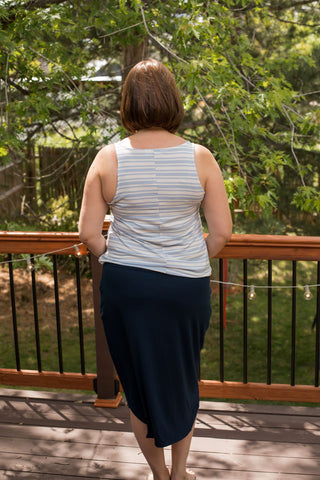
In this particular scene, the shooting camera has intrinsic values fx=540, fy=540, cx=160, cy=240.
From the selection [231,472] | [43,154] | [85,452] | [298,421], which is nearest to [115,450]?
[85,452]

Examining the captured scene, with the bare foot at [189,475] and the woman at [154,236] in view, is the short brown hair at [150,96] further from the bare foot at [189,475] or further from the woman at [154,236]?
the bare foot at [189,475]

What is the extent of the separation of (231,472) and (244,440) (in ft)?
0.87

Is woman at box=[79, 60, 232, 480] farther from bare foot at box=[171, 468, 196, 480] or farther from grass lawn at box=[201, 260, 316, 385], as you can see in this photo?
grass lawn at box=[201, 260, 316, 385]

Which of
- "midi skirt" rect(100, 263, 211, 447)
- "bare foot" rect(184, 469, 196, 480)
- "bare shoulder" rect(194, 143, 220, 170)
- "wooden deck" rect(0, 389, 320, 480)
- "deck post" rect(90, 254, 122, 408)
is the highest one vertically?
"bare shoulder" rect(194, 143, 220, 170)

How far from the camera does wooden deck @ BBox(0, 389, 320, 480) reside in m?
2.41

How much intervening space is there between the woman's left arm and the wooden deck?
110cm

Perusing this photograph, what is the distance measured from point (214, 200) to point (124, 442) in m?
1.40

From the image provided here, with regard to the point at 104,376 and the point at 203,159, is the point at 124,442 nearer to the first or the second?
the point at 104,376

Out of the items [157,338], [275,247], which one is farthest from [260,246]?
[157,338]

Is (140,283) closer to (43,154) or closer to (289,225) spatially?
(289,225)

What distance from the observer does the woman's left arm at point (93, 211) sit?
6.08ft

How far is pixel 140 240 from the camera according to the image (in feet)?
6.08

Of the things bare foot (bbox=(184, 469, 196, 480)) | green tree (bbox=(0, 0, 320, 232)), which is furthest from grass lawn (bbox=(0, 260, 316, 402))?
bare foot (bbox=(184, 469, 196, 480))

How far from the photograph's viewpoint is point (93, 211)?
1.90 meters
